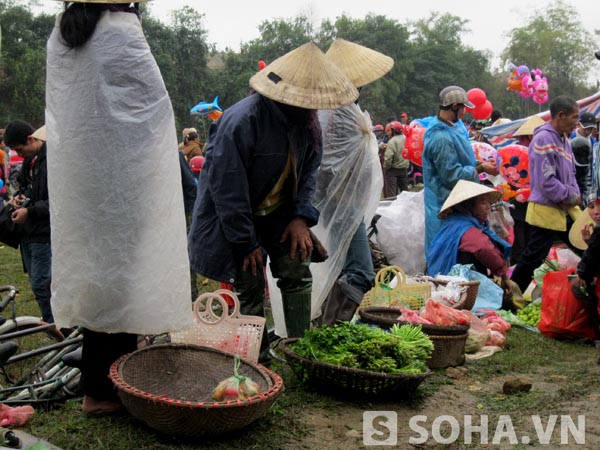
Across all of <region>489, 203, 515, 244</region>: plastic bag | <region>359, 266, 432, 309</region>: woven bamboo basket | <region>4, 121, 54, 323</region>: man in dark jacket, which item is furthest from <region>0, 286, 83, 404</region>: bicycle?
<region>489, 203, 515, 244</region>: plastic bag

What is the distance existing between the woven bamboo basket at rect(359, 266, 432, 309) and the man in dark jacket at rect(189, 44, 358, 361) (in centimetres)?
155

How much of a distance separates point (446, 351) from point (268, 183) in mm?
1783

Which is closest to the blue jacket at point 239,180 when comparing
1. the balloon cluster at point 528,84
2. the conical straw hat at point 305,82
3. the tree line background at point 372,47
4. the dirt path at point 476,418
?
the conical straw hat at point 305,82

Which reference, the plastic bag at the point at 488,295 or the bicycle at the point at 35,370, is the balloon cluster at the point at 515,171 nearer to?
the plastic bag at the point at 488,295

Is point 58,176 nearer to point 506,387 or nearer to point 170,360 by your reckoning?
point 170,360

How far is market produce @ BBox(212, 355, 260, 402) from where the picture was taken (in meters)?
3.17

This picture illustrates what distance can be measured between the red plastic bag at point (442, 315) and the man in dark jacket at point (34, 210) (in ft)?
9.25

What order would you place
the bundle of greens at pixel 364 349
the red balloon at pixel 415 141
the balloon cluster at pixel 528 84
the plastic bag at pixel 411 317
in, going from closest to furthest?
the bundle of greens at pixel 364 349
the plastic bag at pixel 411 317
the red balloon at pixel 415 141
the balloon cluster at pixel 528 84

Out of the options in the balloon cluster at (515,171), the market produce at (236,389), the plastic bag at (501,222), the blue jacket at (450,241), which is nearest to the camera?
the market produce at (236,389)

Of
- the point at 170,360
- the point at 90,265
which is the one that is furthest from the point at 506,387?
the point at 90,265

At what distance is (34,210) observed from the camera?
202 inches

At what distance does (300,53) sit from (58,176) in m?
1.63

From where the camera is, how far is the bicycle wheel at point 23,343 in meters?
3.96

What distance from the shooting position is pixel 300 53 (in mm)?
4086
